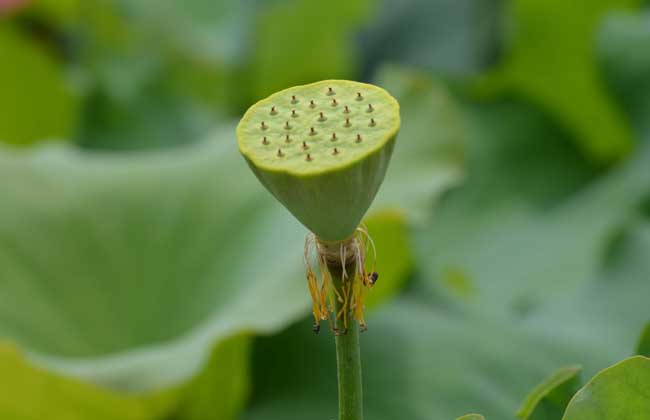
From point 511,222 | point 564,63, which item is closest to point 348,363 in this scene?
point 511,222

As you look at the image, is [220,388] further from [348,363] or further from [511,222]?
[511,222]

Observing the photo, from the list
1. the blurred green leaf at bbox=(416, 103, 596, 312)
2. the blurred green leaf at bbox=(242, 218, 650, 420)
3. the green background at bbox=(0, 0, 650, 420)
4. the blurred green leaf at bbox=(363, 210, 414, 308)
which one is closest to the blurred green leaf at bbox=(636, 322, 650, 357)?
the green background at bbox=(0, 0, 650, 420)

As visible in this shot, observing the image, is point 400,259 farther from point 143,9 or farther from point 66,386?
point 143,9

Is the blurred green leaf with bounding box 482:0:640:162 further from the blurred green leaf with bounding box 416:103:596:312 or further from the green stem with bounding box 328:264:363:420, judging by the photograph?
the green stem with bounding box 328:264:363:420

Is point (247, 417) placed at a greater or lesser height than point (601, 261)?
lesser

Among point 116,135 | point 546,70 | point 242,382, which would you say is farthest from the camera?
point 116,135

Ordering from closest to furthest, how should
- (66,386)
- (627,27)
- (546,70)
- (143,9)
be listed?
(66,386) < (627,27) < (546,70) < (143,9)

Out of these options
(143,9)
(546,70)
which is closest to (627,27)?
(546,70)
